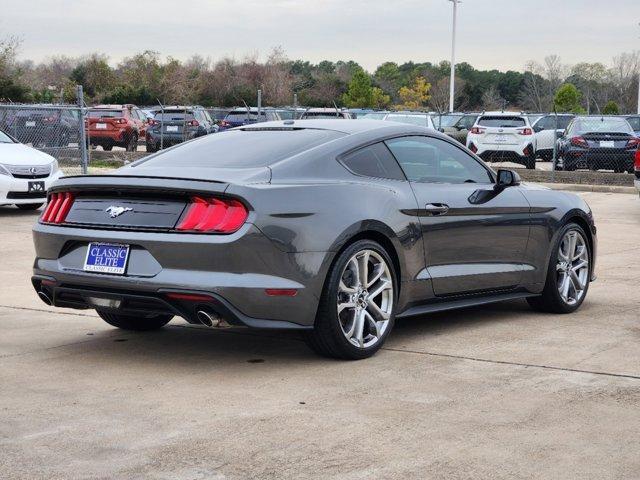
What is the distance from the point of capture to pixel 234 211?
233 inches

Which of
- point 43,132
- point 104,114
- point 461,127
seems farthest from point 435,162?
point 461,127

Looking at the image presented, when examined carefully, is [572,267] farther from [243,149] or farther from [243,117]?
[243,117]

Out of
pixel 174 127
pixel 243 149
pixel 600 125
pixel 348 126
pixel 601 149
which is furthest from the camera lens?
pixel 174 127

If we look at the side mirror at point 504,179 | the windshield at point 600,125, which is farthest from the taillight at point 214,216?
the windshield at point 600,125

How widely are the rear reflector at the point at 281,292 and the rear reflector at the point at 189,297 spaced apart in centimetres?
32

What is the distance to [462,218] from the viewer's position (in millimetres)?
7266

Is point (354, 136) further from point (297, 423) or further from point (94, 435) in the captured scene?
point (94, 435)

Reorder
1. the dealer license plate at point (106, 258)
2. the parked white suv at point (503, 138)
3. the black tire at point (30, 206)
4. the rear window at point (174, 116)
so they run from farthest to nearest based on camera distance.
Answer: the rear window at point (174, 116), the parked white suv at point (503, 138), the black tire at point (30, 206), the dealer license plate at point (106, 258)

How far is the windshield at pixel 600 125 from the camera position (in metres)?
26.2

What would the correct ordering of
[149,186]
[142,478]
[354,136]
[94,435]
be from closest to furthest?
1. [142,478]
2. [94,435]
3. [149,186]
4. [354,136]

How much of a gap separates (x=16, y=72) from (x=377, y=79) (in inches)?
2134

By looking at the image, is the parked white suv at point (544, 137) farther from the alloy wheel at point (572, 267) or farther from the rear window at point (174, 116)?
the alloy wheel at point (572, 267)

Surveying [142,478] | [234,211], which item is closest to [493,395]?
[234,211]

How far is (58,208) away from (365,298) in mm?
1881
